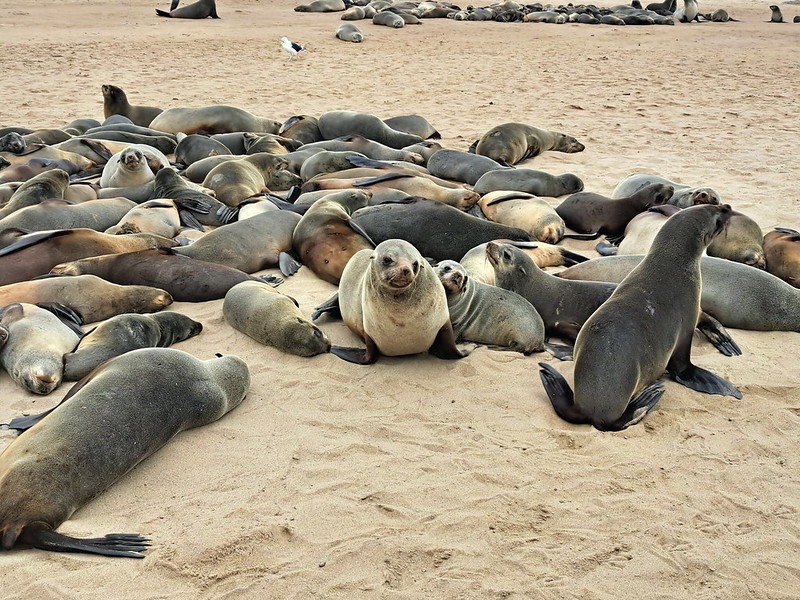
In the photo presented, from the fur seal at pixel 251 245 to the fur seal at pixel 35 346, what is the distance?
1292mm

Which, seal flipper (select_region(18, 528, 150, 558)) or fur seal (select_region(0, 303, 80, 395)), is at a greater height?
fur seal (select_region(0, 303, 80, 395))

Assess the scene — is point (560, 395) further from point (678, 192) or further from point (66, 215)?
point (66, 215)

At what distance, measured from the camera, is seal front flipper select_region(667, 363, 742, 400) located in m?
4.11

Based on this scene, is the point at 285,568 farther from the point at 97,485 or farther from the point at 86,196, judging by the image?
the point at 86,196

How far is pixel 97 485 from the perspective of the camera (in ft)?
10.5

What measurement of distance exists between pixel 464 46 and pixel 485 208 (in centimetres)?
1191

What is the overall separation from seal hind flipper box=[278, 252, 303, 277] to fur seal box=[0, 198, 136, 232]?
60.5 inches

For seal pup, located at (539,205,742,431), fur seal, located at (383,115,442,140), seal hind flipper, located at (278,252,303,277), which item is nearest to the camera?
seal pup, located at (539,205,742,431)

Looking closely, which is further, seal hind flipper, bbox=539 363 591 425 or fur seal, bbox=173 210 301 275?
fur seal, bbox=173 210 301 275

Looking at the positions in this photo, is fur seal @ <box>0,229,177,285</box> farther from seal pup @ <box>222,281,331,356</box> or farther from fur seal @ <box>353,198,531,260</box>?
fur seal @ <box>353,198,531,260</box>

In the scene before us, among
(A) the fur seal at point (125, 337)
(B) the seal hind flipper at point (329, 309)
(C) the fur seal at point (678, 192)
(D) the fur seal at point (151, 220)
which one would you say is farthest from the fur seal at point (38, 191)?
(C) the fur seal at point (678, 192)

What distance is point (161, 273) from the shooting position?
5328mm

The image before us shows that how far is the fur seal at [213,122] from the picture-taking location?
9789mm

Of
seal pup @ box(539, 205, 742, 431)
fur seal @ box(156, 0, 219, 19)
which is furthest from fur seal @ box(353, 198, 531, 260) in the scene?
fur seal @ box(156, 0, 219, 19)
